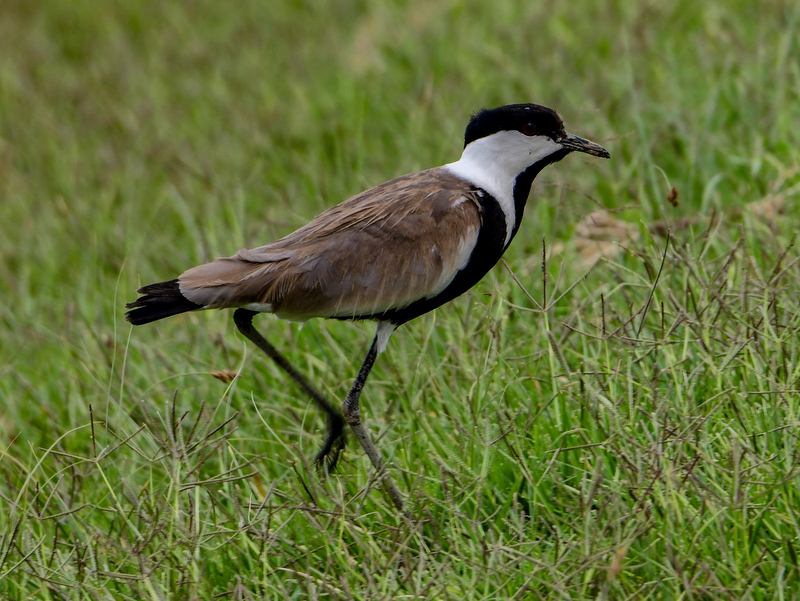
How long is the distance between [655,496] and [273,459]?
1.41m

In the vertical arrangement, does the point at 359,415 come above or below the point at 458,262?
below

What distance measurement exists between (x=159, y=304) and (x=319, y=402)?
663mm

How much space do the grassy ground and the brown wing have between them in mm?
228

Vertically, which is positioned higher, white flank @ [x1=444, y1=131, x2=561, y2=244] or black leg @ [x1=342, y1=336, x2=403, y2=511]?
white flank @ [x1=444, y1=131, x2=561, y2=244]

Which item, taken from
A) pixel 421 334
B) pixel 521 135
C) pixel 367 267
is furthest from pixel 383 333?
pixel 521 135

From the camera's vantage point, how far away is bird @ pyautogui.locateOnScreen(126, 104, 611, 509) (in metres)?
3.16

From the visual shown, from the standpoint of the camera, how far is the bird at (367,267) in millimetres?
3158

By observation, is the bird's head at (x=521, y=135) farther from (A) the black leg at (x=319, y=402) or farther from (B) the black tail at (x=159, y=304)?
(B) the black tail at (x=159, y=304)

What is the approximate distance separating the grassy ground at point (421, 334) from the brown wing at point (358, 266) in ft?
0.75

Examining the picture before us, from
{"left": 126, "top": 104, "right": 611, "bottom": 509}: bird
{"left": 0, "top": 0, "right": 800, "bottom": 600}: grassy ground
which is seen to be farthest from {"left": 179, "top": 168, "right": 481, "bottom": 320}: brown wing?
{"left": 0, "top": 0, "right": 800, "bottom": 600}: grassy ground

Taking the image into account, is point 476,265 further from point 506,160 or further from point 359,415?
point 359,415

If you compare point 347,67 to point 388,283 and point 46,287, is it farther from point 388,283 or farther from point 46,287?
point 388,283

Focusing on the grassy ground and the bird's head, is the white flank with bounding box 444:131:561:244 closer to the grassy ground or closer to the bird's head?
the bird's head

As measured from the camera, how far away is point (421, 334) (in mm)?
3832
